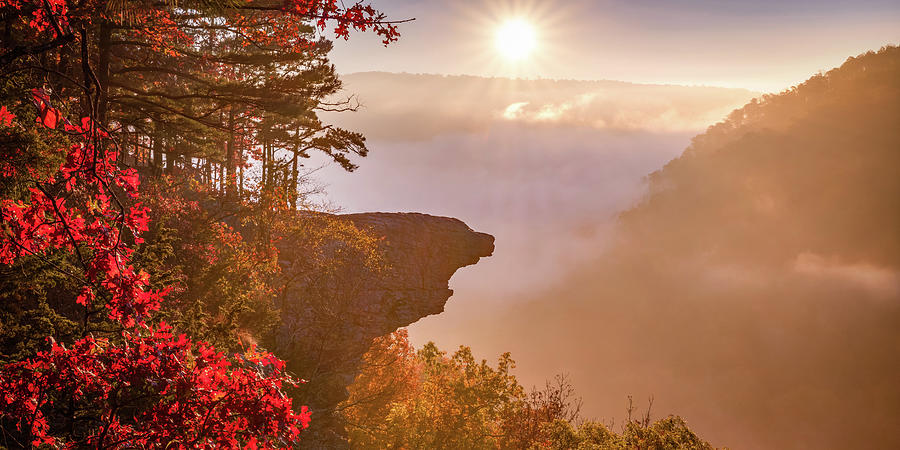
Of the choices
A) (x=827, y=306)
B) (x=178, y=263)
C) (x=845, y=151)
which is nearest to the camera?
(x=178, y=263)

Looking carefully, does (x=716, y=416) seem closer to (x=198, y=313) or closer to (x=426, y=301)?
(x=426, y=301)

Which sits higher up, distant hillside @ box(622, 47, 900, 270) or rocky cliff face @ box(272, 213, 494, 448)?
distant hillside @ box(622, 47, 900, 270)

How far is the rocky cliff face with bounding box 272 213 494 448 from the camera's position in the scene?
84.8 ft

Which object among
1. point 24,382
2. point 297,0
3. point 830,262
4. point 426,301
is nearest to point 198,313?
point 24,382

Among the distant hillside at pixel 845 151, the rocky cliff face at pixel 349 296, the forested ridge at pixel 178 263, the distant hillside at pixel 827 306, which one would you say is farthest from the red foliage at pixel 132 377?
the distant hillside at pixel 845 151

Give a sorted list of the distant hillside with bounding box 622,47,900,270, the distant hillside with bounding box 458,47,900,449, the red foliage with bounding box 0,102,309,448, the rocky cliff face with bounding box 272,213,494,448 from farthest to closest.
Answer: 1. the distant hillside with bounding box 622,47,900,270
2. the distant hillside with bounding box 458,47,900,449
3. the rocky cliff face with bounding box 272,213,494,448
4. the red foliage with bounding box 0,102,309,448

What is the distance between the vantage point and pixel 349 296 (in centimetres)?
2961

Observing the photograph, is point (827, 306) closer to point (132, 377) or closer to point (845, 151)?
point (845, 151)

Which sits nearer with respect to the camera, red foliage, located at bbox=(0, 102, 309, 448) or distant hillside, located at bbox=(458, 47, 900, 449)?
red foliage, located at bbox=(0, 102, 309, 448)

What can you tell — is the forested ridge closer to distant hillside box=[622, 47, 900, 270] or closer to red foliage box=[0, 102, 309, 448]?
red foliage box=[0, 102, 309, 448]

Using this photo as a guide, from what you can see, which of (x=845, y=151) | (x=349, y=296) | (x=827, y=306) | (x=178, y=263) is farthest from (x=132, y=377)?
(x=845, y=151)

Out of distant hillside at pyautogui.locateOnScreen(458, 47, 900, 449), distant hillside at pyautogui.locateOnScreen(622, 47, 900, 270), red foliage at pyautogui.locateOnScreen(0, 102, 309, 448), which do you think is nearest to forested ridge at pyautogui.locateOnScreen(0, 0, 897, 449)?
red foliage at pyautogui.locateOnScreen(0, 102, 309, 448)

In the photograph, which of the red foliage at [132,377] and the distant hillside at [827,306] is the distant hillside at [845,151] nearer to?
the distant hillside at [827,306]

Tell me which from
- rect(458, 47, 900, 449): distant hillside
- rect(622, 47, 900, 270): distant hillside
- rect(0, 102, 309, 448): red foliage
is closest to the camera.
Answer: rect(0, 102, 309, 448): red foliage
